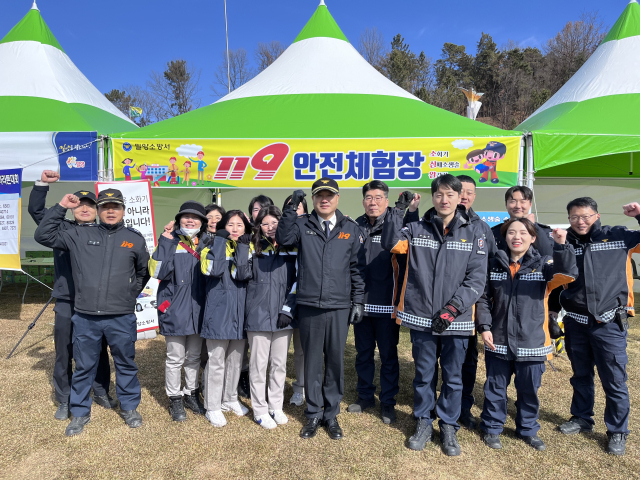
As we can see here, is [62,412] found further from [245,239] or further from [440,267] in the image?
[440,267]

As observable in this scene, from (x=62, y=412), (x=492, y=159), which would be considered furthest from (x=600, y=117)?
(x=62, y=412)

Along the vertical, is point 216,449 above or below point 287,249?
below

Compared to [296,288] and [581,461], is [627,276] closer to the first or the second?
[581,461]

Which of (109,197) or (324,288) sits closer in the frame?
(324,288)

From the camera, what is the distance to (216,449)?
250cm

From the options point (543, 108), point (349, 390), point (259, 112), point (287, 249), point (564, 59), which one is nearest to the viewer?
point (287, 249)

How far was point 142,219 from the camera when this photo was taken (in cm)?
451

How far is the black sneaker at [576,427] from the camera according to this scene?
270 cm

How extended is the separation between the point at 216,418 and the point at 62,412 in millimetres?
1132

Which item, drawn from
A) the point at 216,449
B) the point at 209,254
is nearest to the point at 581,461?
the point at 216,449

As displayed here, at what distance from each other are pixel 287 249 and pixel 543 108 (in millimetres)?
5946

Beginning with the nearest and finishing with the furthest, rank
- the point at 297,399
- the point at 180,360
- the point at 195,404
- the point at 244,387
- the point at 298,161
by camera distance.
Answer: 1. the point at 180,360
2. the point at 195,404
3. the point at 297,399
4. the point at 244,387
5. the point at 298,161

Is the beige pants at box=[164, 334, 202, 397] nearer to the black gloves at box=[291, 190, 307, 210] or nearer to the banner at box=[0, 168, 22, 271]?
the black gloves at box=[291, 190, 307, 210]

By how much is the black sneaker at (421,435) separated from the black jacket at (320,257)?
864mm
